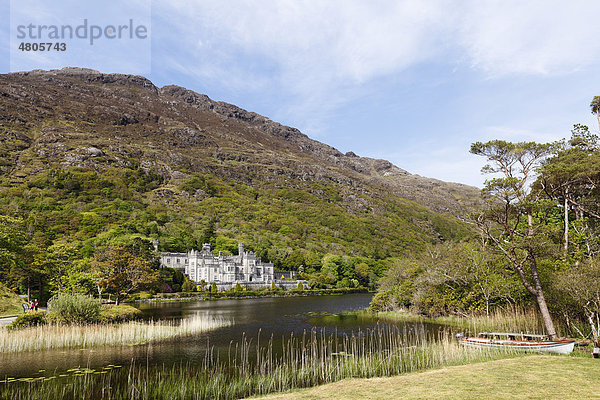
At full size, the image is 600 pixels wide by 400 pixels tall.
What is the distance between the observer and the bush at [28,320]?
897 inches

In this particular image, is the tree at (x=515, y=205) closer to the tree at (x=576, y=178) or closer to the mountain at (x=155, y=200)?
the tree at (x=576, y=178)

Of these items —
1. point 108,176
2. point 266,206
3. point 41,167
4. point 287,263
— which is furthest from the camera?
point 266,206

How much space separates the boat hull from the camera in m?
15.1

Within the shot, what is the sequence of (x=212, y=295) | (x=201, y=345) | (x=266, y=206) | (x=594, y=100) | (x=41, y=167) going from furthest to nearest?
(x=266, y=206), (x=41, y=167), (x=212, y=295), (x=594, y=100), (x=201, y=345)

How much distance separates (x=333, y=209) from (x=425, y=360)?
16456cm

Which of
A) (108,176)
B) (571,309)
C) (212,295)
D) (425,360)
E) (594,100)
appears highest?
(108,176)

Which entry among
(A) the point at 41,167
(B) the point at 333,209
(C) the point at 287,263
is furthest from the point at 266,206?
(A) the point at 41,167

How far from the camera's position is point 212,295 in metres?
71.1

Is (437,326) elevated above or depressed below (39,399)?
below

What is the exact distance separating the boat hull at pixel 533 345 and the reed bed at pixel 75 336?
19171 mm

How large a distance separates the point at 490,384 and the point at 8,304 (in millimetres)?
37150

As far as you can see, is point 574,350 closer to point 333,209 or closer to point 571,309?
point 571,309

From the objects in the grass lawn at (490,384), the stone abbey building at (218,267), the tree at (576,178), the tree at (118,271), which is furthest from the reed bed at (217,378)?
the stone abbey building at (218,267)

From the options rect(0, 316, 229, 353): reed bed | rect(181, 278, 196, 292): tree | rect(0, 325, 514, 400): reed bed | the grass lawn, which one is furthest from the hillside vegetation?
the grass lawn
